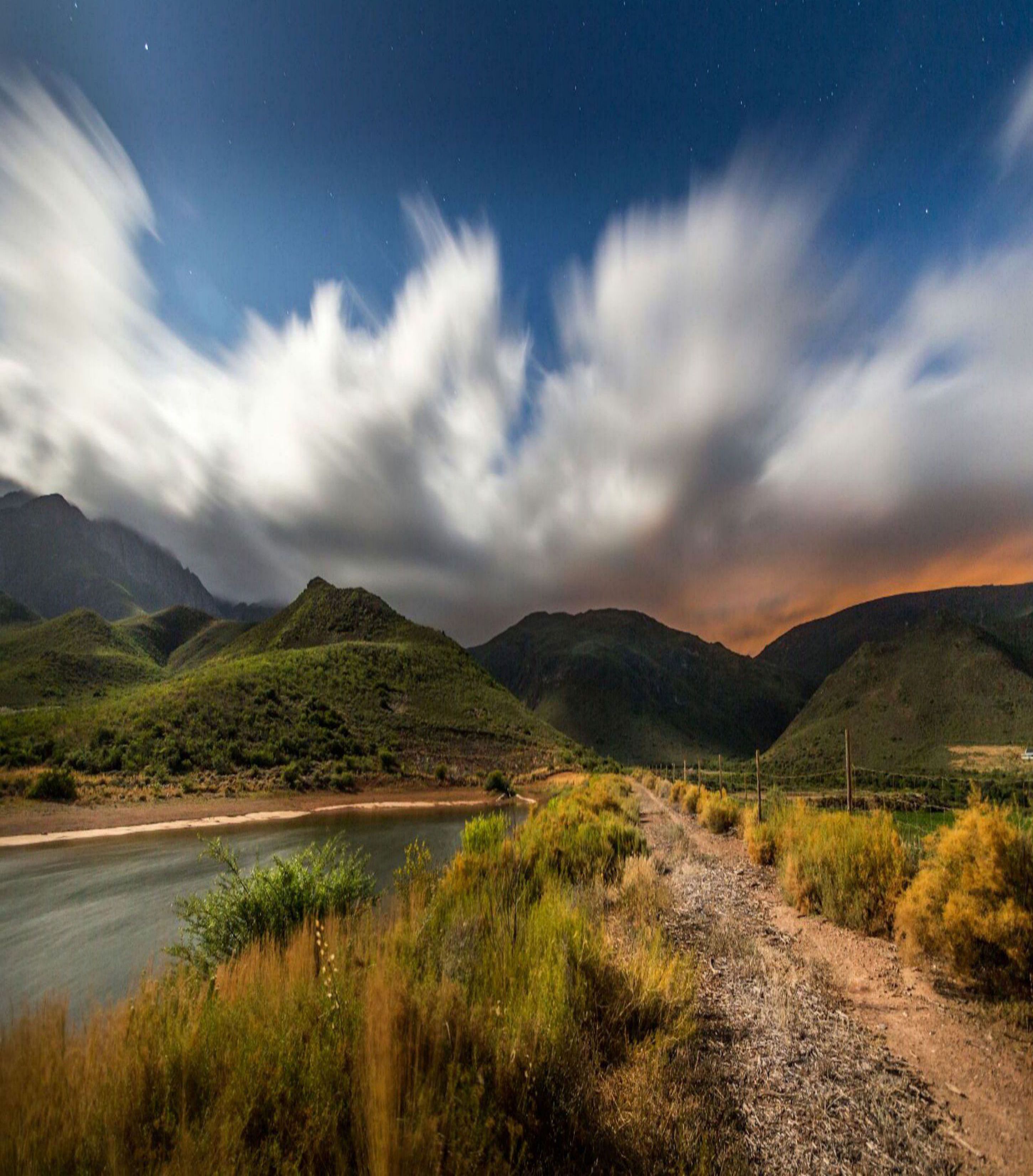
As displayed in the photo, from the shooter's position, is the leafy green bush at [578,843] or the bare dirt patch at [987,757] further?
the bare dirt patch at [987,757]

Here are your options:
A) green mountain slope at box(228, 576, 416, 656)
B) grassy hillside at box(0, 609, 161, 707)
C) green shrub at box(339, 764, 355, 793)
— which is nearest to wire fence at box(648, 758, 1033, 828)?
green shrub at box(339, 764, 355, 793)

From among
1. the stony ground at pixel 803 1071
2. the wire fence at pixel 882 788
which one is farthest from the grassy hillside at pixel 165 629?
the stony ground at pixel 803 1071

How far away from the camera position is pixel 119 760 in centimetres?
3378

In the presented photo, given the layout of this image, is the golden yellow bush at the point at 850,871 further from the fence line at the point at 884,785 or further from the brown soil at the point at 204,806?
the brown soil at the point at 204,806

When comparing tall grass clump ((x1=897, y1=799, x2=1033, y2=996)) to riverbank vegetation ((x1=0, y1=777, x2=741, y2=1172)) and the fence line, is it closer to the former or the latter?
riverbank vegetation ((x1=0, y1=777, x2=741, y2=1172))

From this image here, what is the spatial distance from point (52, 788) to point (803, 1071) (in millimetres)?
34249

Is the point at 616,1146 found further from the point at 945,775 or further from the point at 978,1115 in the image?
the point at 945,775

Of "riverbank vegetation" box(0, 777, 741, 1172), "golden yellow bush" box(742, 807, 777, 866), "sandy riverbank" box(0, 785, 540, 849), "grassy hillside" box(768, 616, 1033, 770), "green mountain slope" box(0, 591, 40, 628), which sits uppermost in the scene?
"green mountain slope" box(0, 591, 40, 628)

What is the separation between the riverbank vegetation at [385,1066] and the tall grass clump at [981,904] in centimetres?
270

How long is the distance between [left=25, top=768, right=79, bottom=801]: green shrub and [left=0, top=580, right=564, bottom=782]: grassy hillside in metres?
5.69

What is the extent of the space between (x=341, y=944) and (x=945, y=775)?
81.4 metres

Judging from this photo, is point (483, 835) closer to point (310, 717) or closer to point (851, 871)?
point (851, 871)

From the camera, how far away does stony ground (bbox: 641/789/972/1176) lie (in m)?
2.87

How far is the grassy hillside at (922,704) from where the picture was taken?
257 feet
